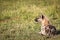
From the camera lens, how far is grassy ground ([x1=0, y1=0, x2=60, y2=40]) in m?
9.28

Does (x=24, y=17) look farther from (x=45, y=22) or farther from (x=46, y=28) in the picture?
(x=46, y=28)

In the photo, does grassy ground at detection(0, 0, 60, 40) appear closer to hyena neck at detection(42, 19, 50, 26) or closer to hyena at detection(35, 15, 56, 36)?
hyena at detection(35, 15, 56, 36)

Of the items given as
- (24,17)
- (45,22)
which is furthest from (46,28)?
(24,17)

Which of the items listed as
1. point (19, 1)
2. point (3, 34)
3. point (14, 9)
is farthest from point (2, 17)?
point (19, 1)

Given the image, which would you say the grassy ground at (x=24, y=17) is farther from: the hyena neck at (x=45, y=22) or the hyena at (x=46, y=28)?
the hyena neck at (x=45, y=22)

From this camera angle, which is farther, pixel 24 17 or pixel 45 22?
pixel 24 17

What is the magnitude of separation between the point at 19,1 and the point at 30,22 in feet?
14.6

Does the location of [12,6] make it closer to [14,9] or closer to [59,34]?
[14,9]

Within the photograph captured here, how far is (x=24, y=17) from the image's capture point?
11.5 meters

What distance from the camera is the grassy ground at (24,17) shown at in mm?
9281

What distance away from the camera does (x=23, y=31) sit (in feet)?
31.8

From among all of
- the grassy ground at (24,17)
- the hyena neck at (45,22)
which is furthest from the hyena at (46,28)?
the grassy ground at (24,17)

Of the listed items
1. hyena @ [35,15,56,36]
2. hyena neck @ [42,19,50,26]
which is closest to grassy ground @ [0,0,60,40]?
hyena @ [35,15,56,36]

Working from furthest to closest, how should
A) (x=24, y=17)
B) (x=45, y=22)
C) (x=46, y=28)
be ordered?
1. (x=24, y=17)
2. (x=45, y=22)
3. (x=46, y=28)
